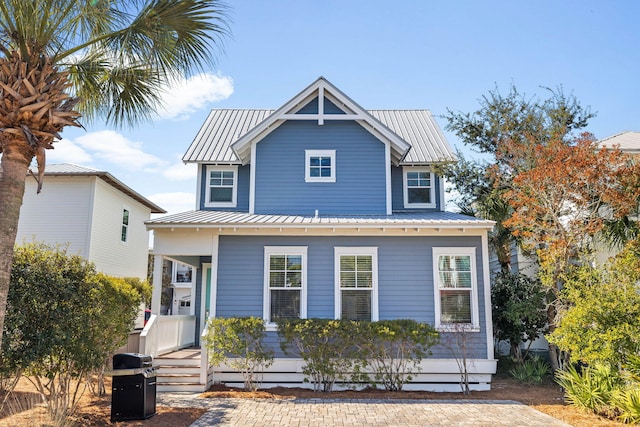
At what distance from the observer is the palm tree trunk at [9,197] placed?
233 inches

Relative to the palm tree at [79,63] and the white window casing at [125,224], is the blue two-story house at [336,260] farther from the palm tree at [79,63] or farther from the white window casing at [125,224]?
the white window casing at [125,224]

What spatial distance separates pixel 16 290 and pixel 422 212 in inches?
406

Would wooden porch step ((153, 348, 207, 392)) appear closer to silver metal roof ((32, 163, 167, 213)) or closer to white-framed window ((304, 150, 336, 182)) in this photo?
white-framed window ((304, 150, 336, 182))

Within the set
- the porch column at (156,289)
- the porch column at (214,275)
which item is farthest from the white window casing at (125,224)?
the porch column at (214,275)

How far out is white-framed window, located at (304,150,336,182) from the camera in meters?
12.9

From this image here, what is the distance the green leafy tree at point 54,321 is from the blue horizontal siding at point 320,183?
582 centimetres

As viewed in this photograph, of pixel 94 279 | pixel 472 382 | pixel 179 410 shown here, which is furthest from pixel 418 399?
pixel 94 279

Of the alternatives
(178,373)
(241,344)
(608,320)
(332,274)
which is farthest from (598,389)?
(178,373)

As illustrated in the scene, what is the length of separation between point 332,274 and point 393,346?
223cm

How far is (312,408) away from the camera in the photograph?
875cm

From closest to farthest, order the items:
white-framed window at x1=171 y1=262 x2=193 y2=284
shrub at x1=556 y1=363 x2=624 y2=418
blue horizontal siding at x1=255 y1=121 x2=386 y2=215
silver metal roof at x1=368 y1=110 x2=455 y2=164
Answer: shrub at x1=556 y1=363 x2=624 y2=418 < blue horizontal siding at x1=255 y1=121 x2=386 y2=215 < silver metal roof at x1=368 y1=110 x2=455 y2=164 < white-framed window at x1=171 y1=262 x2=193 y2=284

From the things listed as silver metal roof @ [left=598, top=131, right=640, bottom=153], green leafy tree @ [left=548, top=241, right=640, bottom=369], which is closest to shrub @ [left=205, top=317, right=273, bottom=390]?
green leafy tree @ [left=548, top=241, right=640, bottom=369]

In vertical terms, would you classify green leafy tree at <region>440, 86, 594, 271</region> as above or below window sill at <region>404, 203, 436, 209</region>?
above

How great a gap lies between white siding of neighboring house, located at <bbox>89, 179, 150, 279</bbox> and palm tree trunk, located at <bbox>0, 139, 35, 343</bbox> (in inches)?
475
